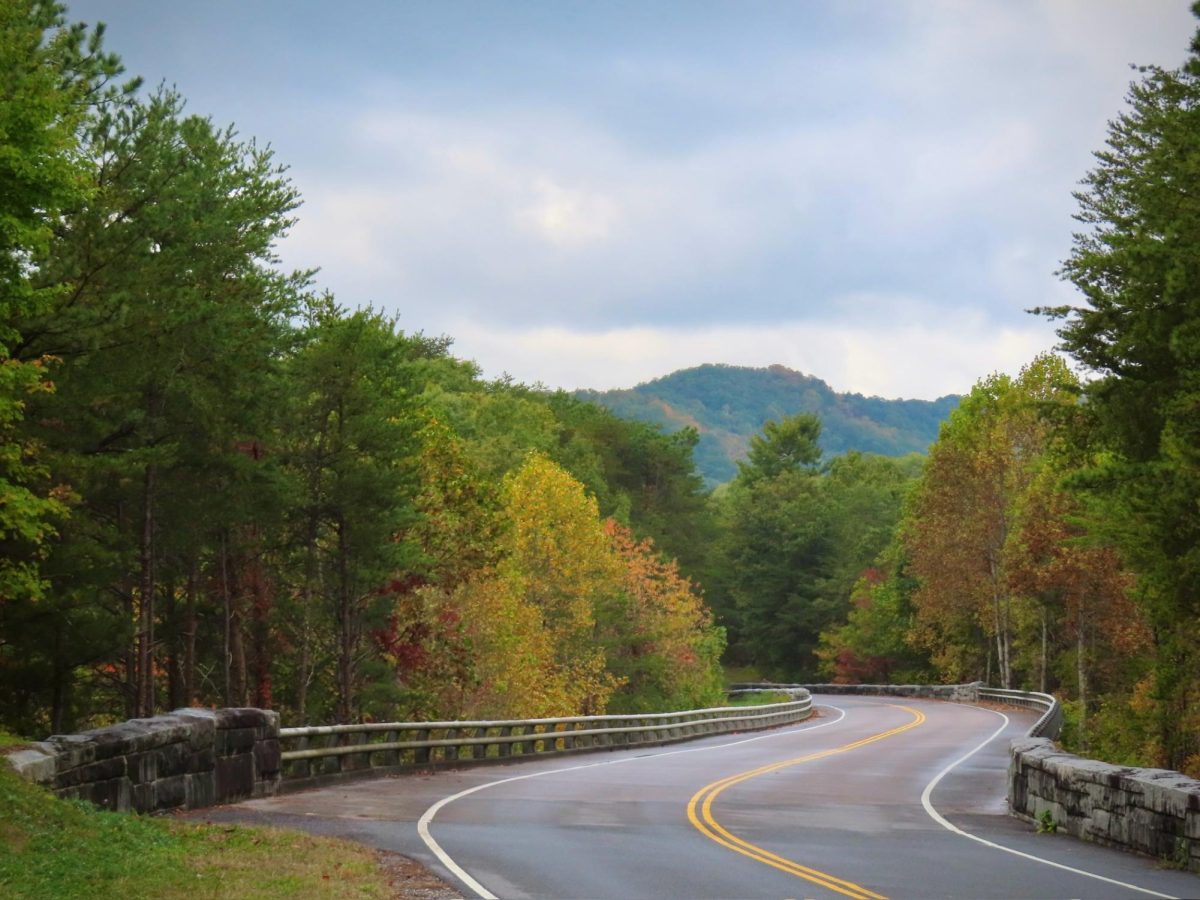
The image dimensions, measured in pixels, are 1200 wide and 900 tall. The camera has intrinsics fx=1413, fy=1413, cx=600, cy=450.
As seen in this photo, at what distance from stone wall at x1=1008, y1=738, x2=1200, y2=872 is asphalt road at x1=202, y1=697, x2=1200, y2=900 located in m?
0.34

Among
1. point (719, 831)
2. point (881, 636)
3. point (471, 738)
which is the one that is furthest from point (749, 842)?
point (881, 636)

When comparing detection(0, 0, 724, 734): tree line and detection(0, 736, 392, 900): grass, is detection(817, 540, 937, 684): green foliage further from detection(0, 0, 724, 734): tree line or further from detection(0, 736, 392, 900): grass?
detection(0, 736, 392, 900): grass

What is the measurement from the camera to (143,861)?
41.3 ft

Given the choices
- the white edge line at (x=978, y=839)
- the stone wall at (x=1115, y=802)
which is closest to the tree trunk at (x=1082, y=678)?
the white edge line at (x=978, y=839)

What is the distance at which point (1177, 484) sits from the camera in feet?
71.9

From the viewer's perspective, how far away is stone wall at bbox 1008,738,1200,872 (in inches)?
619

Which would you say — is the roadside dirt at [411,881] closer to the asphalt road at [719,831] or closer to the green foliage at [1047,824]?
the asphalt road at [719,831]

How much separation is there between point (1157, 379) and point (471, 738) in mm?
16469

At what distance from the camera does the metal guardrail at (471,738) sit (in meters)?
24.3

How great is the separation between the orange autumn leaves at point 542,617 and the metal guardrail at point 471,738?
2195 millimetres

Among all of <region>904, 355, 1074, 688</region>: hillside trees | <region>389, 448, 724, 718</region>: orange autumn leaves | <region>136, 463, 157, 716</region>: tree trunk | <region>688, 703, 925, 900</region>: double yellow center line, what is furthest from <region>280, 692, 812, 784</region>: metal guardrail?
<region>904, 355, 1074, 688</region>: hillside trees

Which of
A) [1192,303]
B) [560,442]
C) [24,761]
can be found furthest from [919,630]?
[24,761]

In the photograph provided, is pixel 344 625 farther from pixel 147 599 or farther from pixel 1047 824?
pixel 1047 824

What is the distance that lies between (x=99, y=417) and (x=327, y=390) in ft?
36.4
